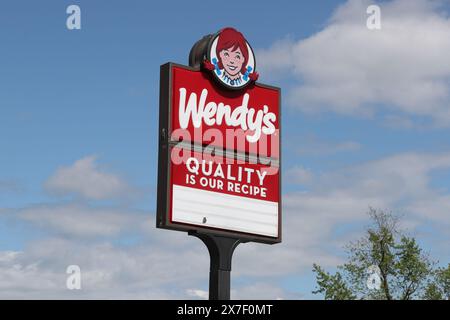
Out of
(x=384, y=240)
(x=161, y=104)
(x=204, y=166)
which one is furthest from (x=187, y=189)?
(x=384, y=240)

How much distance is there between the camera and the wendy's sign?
19578 mm

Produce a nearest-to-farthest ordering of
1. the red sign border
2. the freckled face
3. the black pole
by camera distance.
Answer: the red sign border → the black pole → the freckled face

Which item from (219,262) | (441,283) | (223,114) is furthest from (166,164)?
(441,283)

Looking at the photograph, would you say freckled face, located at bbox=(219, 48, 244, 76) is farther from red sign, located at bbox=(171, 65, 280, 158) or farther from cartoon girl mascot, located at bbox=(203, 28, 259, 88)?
red sign, located at bbox=(171, 65, 280, 158)

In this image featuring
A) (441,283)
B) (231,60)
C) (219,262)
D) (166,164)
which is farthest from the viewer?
(441,283)

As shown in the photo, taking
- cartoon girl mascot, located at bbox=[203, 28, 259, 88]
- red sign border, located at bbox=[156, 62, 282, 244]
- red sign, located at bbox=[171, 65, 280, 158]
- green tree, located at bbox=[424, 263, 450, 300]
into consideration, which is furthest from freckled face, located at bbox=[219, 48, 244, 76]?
green tree, located at bbox=[424, 263, 450, 300]

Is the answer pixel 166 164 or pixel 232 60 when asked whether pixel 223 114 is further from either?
pixel 166 164

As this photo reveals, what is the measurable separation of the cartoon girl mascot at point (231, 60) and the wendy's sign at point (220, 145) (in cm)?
2

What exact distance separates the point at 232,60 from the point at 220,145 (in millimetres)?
2276

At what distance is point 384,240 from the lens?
51.8 meters

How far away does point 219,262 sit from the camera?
1978 centimetres

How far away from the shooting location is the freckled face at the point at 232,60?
21016 mm
